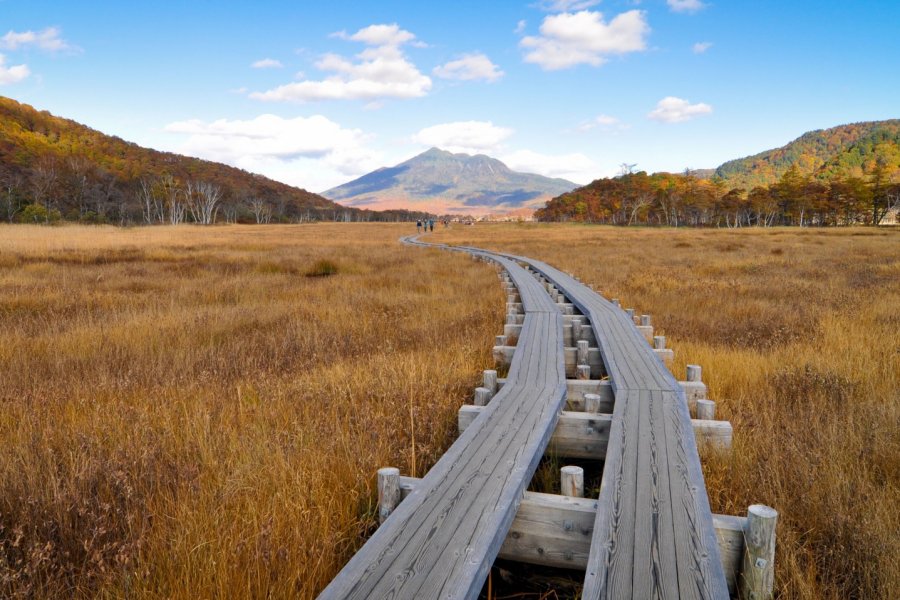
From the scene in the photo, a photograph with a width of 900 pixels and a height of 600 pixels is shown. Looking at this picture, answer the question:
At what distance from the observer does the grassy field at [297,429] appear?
2.12 meters

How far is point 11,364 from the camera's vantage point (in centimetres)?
515

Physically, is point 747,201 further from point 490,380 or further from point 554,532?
point 554,532

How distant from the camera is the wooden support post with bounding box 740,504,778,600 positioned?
1.93m

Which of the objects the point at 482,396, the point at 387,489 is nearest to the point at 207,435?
the point at 387,489

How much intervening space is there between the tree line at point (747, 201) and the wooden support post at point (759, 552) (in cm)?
9077

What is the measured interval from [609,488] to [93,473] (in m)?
2.79

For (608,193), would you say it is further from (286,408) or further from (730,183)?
(286,408)

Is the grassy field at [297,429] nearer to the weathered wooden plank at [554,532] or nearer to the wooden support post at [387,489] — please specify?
the wooden support post at [387,489]

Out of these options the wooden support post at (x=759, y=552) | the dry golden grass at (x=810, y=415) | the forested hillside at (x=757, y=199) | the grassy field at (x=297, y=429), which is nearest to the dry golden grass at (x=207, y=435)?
the grassy field at (x=297, y=429)

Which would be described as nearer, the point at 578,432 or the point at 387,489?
the point at 387,489

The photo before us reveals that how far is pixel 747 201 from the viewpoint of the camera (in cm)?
8581

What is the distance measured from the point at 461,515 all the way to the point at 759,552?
1.22m

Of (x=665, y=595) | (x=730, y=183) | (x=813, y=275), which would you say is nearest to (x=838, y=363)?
(x=665, y=595)

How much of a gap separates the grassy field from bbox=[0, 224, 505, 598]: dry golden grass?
18 millimetres
